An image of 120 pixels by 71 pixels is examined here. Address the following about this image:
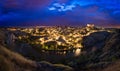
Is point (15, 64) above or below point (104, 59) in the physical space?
above

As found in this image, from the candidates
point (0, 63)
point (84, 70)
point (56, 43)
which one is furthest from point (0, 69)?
point (56, 43)

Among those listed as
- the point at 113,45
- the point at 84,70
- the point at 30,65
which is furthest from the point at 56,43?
the point at 30,65

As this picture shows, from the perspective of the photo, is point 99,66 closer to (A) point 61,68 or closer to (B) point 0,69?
(A) point 61,68

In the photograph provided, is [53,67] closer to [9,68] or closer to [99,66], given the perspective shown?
[99,66]

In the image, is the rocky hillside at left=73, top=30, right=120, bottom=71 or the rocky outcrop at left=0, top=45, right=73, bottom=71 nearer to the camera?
the rocky outcrop at left=0, top=45, right=73, bottom=71

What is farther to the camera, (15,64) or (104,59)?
(104,59)

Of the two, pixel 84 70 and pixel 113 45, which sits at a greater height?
pixel 113 45

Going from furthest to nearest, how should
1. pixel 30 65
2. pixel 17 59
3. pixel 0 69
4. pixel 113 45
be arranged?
pixel 113 45 → pixel 30 65 → pixel 17 59 → pixel 0 69

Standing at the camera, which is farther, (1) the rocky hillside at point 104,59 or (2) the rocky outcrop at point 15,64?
(1) the rocky hillside at point 104,59

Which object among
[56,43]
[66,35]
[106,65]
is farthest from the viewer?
[66,35]

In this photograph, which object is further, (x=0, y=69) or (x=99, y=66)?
(x=99, y=66)
